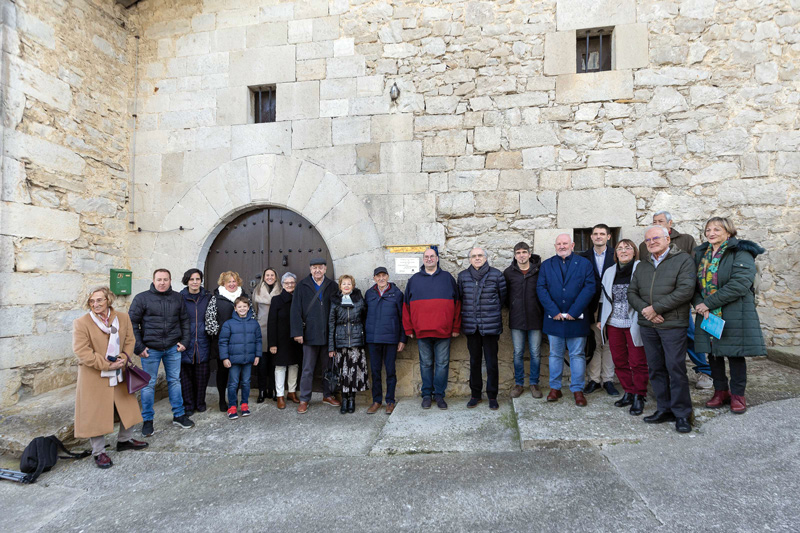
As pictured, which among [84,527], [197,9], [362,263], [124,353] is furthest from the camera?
[197,9]

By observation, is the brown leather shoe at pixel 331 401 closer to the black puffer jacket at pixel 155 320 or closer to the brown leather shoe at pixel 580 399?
the black puffer jacket at pixel 155 320

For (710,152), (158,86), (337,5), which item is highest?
(337,5)

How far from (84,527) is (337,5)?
5.17m

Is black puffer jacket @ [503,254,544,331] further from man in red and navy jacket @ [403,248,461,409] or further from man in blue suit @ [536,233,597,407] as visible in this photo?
man in red and navy jacket @ [403,248,461,409]

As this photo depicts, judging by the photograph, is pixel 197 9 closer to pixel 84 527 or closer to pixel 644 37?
pixel 644 37

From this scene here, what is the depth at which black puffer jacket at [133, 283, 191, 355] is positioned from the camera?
3.90m

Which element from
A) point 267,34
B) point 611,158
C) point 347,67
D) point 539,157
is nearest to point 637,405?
point 611,158

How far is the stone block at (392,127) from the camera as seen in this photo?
4.78 metres

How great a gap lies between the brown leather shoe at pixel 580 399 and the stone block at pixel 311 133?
356 cm

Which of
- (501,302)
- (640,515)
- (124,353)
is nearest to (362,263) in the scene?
(501,302)

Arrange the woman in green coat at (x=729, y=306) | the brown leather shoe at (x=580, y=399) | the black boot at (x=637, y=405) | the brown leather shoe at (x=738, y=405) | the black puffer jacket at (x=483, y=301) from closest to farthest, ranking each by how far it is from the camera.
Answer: the woman in green coat at (x=729, y=306)
the brown leather shoe at (x=738, y=405)
the black boot at (x=637, y=405)
the brown leather shoe at (x=580, y=399)
the black puffer jacket at (x=483, y=301)

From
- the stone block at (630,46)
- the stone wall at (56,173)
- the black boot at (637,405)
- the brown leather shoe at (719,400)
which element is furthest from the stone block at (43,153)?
the brown leather shoe at (719,400)

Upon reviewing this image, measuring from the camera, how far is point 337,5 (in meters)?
4.96

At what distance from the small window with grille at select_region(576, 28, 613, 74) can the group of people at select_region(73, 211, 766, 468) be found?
1.74 meters
